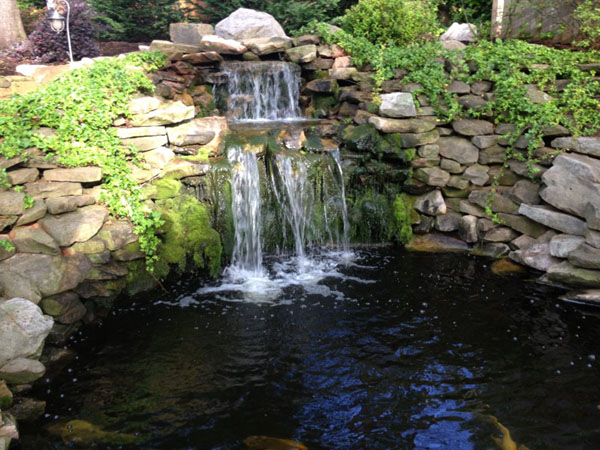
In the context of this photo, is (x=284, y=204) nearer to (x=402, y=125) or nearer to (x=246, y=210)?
(x=246, y=210)

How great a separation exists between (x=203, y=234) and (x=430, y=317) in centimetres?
295

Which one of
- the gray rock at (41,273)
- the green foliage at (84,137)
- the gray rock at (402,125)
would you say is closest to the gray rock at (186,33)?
the green foliage at (84,137)

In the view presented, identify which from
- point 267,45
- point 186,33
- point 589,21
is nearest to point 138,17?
point 186,33

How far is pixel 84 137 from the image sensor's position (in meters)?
5.86

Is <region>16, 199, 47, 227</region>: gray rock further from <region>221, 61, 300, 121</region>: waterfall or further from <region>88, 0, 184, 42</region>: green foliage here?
<region>88, 0, 184, 42</region>: green foliage

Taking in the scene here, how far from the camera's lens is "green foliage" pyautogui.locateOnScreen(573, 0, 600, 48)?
705 cm

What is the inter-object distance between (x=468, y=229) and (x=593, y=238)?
1.71m

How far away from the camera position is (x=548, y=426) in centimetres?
367

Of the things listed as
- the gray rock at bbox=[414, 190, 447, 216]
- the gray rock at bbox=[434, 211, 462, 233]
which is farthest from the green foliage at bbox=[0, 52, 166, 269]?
the gray rock at bbox=[434, 211, 462, 233]

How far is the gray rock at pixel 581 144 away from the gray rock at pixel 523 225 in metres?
1.03

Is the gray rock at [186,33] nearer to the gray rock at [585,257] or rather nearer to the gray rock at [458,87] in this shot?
the gray rock at [458,87]

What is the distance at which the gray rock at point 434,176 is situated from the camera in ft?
23.6

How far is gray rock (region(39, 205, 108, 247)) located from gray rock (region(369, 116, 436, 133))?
3.96 meters

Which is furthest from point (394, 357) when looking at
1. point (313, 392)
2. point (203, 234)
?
point (203, 234)
